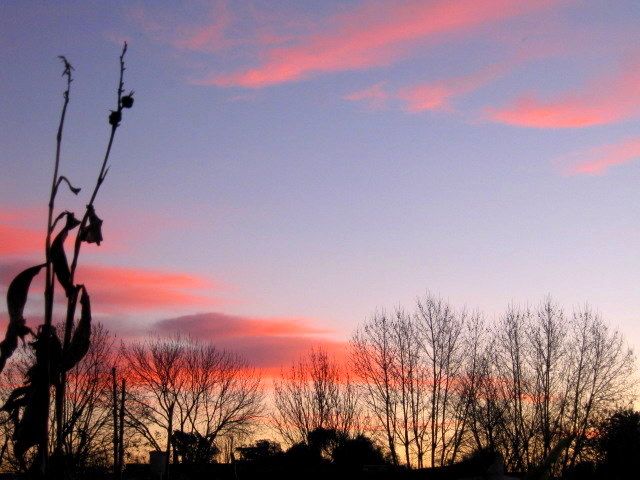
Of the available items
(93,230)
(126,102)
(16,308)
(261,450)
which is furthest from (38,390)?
(261,450)

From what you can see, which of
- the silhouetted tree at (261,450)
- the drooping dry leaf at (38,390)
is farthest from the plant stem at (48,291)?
the silhouetted tree at (261,450)

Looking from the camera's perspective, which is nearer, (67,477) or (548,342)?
(67,477)

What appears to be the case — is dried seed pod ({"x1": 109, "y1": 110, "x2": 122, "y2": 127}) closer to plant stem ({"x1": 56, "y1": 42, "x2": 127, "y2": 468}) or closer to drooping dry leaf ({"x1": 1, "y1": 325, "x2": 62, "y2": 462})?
plant stem ({"x1": 56, "y1": 42, "x2": 127, "y2": 468})

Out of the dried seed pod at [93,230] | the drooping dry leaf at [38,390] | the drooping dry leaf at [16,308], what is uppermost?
the dried seed pod at [93,230]

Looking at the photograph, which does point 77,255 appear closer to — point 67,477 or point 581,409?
point 67,477

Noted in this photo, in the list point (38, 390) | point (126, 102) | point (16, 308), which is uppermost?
point (126, 102)

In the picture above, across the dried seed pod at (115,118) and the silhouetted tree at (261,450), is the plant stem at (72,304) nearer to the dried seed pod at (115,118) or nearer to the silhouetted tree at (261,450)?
the dried seed pod at (115,118)

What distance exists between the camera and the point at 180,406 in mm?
53500

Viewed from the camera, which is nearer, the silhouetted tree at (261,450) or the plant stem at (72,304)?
the plant stem at (72,304)

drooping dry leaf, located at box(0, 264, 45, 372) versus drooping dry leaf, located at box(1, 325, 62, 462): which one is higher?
drooping dry leaf, located at box(0, 264, 45, 372)

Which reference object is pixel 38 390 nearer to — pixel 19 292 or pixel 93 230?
pixel 19 292

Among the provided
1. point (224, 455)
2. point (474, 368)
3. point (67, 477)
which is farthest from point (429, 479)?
point (67, 477)

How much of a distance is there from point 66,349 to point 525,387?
48.9m

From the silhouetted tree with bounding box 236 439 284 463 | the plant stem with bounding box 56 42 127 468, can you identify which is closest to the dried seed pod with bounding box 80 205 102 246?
the plant stem with bounding box 56 42 127 468
